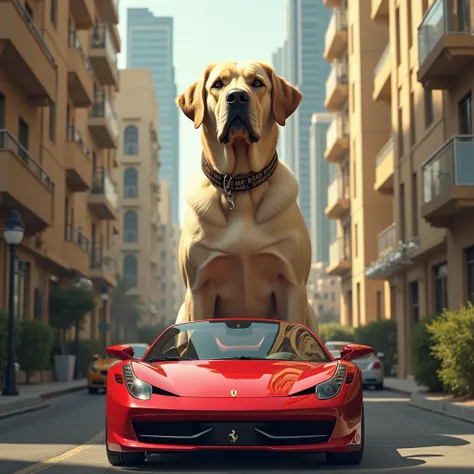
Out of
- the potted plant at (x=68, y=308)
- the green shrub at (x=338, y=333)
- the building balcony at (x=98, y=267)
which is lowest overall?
the green shrub at (x=338, y=333)

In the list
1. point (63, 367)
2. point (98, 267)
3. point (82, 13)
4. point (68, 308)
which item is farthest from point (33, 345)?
point (98, 267)

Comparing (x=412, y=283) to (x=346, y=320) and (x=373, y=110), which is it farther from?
(x=346, y=320)

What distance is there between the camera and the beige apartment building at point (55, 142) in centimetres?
2356

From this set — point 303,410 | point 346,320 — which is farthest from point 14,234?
point 346,320

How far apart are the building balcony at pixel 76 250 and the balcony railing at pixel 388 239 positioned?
1201 centimetres

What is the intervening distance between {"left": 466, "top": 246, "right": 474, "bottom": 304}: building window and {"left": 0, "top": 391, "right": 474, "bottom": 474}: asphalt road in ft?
35.0

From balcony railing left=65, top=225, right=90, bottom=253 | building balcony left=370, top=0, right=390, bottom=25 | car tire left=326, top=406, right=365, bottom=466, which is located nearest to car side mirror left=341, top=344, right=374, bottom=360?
car tire left=326, top=406, right=365, bottom=466

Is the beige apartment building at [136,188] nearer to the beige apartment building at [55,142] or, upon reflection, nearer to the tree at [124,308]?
the tree at [124,308]

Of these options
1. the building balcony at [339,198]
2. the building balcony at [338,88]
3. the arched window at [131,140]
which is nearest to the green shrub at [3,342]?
the building balcony at [339,198]

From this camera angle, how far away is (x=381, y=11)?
38.9 meters

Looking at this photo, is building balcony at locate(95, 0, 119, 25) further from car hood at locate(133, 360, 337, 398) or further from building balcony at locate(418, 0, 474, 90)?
car hood at locate(133, 360, 337, 398)

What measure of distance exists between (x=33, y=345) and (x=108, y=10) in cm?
2721

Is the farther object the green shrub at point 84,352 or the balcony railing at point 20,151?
the green shrub at point 84,352

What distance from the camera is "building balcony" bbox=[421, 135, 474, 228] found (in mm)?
22062
